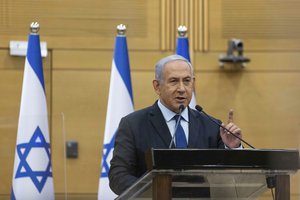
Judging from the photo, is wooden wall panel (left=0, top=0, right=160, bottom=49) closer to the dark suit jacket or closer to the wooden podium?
the dark suit jacket

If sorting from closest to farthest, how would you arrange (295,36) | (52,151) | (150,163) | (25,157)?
(150,163) < (25,157) < (52,151) < (295,36)

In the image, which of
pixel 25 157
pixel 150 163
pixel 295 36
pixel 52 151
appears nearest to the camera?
pixel 150 163

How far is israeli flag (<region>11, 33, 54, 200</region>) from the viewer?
5.88 metres

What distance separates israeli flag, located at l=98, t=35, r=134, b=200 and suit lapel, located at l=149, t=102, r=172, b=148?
2.25 m

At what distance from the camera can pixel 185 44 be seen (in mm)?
6035

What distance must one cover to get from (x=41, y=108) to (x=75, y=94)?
0.77m

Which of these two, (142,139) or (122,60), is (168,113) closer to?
(142,139)

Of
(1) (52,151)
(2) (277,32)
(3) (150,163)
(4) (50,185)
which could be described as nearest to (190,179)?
(3) (150,163)

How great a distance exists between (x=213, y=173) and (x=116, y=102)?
3159mm

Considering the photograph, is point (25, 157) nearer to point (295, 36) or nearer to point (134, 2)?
point (134, 2)

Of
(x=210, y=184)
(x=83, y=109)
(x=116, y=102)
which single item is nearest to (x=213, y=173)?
(x=210, y=184)

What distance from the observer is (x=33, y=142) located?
5.89 metres

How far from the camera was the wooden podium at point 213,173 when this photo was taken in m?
2.84

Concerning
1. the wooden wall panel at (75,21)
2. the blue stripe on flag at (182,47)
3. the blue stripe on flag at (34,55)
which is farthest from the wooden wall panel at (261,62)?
the blue stripe on flag at (34,55)
